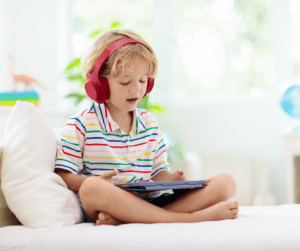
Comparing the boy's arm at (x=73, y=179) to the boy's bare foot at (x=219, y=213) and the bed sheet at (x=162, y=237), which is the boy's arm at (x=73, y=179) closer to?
the bed sheet at (x=162, y=237)

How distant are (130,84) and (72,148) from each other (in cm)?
26

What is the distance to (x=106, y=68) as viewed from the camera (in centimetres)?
118

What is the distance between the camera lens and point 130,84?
1.18 meters

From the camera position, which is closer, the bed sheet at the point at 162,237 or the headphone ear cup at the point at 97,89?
the bed sheet at the point at 162,237

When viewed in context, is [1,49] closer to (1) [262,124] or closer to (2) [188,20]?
(2) [188,20]

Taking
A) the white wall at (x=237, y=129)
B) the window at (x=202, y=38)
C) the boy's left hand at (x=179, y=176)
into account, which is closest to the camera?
the boy's left hand at (x=179, y=176)

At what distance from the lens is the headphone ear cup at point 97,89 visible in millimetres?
1157

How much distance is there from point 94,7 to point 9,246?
109 inches

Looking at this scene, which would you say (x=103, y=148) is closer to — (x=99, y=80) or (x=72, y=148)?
(x=72, y=148)

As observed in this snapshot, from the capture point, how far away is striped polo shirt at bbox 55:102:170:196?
1.15m

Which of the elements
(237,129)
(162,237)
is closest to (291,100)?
(237,129)

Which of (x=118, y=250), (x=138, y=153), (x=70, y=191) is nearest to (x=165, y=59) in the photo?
(x=138, y=153)

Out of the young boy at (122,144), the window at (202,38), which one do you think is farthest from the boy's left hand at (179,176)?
the window at (202,38)

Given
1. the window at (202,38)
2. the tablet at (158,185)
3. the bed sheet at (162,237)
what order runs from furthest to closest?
1. the window at (202,38)
2. the tablet at (158,185)
3. the bed sheet at (162,237)
